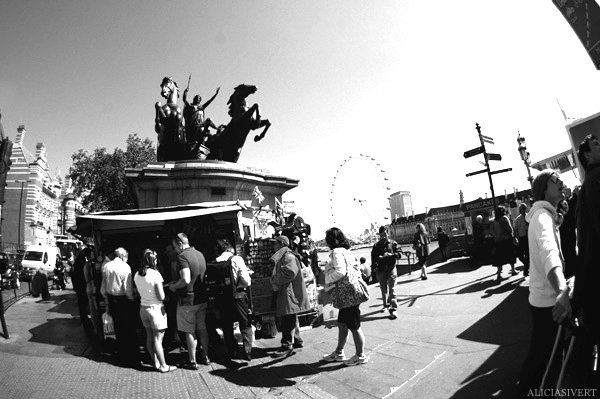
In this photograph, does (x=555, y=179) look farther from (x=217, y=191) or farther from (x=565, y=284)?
(x=217, y=191)

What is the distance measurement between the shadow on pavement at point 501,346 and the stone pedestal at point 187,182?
302 inches

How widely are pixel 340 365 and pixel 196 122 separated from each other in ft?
37.7

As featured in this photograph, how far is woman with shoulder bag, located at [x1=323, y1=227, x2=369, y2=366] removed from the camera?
464cm

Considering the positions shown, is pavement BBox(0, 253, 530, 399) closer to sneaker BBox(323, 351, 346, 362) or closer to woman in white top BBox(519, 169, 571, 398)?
sneaker BBox(323, 351, 346, 362)

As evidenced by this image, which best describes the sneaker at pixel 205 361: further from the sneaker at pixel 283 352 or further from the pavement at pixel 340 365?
the sneaker at pixel 283 352

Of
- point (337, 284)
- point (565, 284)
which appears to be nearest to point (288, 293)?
point (337, 284)

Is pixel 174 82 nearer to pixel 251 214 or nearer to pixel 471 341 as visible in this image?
pixel 251 214

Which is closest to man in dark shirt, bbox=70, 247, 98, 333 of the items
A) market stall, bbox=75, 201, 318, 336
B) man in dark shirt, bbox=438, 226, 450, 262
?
market stall, bbox=75, 201, 318, 336

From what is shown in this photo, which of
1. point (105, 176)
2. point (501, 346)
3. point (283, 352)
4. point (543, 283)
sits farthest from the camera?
point (105, 176)

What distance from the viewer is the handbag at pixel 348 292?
4656 millimetres

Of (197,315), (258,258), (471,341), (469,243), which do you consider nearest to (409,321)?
(471,341)

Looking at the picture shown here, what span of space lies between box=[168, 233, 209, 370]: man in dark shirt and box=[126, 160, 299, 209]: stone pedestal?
5273 millimetres

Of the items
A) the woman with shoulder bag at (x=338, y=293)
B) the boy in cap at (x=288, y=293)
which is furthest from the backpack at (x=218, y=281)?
the woman with shoulder bag at (x=338, y=293)

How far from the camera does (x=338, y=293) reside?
471 cm
